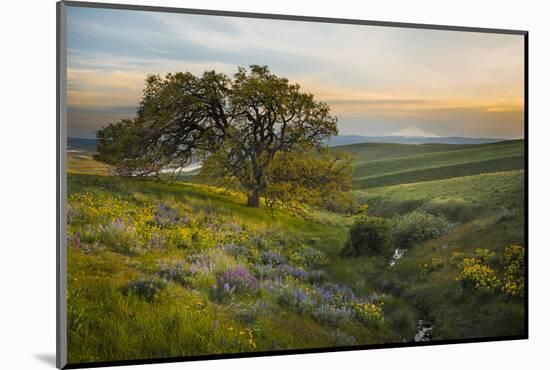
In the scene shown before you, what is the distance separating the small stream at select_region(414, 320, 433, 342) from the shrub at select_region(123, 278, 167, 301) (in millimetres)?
2894

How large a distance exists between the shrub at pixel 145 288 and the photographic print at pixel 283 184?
0.05ft

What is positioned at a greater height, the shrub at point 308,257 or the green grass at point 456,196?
the green grass at point 456,196

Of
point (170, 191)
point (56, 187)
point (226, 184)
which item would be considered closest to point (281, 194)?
point (226, 184)

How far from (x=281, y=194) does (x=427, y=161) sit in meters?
1.82

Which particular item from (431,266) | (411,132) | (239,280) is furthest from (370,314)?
(411,132)

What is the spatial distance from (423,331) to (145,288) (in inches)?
123

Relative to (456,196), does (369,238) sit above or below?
below

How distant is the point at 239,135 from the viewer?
825cm

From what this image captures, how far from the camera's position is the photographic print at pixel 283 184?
752 cm

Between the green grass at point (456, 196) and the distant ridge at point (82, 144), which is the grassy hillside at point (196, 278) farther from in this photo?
the green grass at point (456, 196)

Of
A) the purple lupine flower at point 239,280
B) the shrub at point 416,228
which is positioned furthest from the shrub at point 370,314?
the purple lupine flower at point 239,280

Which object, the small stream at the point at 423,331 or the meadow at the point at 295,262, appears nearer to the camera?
the meadow at the point at 295,262

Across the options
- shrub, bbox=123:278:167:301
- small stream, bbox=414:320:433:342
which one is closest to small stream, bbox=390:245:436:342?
small stream, bbox=414:320:433:342

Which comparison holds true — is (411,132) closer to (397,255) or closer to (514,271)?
(397,255)
